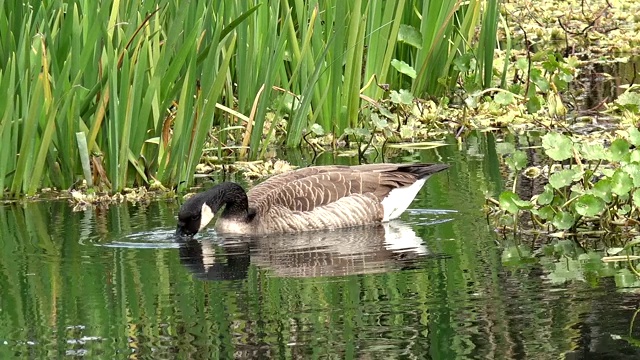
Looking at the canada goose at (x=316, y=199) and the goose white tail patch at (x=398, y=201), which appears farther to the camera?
the goose white tail patch at (x=398, y=201)

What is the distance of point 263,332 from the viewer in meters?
6.14

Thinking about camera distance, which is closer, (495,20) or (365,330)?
(365,330)

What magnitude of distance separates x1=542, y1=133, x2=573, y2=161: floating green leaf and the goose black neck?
210 cm

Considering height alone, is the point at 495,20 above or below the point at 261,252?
above

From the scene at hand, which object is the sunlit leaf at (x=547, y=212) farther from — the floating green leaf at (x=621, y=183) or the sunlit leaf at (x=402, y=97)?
the sunlit leaf at (x=402, y=97)

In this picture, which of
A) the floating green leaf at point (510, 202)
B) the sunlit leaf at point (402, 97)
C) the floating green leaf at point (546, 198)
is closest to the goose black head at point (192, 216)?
the floating green leaf at point (510, 202)

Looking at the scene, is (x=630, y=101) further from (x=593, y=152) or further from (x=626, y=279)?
(x=626, y=279)

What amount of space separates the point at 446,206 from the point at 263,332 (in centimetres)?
348

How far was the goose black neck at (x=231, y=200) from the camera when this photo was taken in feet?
30.4

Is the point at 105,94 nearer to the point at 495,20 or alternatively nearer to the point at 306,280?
the point at 306,280

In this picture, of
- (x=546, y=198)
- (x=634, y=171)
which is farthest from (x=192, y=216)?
(x=634, y=171)

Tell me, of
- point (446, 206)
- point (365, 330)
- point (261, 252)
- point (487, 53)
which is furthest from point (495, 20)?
point (365, 330)

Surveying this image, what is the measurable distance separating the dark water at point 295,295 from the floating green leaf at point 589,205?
0.51 meters

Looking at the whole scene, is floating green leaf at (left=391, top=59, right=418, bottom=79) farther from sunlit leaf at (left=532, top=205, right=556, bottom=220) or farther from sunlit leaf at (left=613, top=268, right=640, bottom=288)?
sunlit leaf at (left=613, top=268, right=640, bottom=288)
